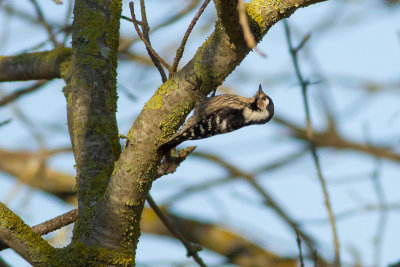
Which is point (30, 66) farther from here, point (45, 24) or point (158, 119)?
Result: point (158, 119)

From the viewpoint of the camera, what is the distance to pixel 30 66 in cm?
389

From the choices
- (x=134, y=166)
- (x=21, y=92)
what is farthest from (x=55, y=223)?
(x=21, y=92)

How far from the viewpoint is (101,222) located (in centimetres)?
261

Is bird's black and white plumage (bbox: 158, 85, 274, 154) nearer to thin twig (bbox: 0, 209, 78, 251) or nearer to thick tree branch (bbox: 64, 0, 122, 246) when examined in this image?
thick tree branch (bbox: 64, 0, 122, 246)

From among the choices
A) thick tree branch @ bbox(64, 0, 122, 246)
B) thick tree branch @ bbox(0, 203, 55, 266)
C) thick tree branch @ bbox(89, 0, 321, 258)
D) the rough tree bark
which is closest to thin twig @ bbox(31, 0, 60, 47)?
thick tree branch @ bbox(64, 0, 122, 246)

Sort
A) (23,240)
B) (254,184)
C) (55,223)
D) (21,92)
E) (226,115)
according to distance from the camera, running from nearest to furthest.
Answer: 1. (23,240)
2. (55,223)
3. (226,115)
4. (21,92)
5. (254,184)

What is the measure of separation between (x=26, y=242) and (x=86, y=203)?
14.5 inches

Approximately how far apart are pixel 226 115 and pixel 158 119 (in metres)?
1.53

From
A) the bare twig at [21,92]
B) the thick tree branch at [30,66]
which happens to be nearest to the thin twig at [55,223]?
the thick tree branch at [30,66]

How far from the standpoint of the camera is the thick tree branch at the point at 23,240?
251 centimetres

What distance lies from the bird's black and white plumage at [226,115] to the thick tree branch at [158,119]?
799 millimetres

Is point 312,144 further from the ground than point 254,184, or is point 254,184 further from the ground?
point 254,184

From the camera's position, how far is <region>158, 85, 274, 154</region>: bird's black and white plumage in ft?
12.5

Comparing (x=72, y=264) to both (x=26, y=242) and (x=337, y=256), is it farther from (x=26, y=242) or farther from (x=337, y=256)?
(x=337, y=256)
